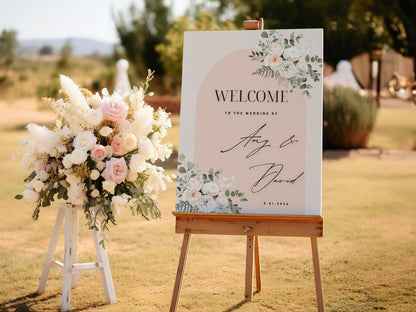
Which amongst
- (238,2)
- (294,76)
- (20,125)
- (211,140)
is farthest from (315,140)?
(238,2)

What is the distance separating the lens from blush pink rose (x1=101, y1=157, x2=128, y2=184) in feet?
10.4

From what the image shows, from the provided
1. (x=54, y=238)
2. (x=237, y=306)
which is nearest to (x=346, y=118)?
(x=237, y=306)

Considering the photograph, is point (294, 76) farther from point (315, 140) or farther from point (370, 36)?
point (370, 36)

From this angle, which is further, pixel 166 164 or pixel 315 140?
pixel 166 164

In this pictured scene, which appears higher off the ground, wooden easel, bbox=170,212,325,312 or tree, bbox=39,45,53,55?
tree, bbox=39,45,53,55

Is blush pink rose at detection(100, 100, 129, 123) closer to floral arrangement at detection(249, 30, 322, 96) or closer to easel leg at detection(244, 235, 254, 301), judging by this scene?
floral arrangement at detection(249, 30, 322, 96)

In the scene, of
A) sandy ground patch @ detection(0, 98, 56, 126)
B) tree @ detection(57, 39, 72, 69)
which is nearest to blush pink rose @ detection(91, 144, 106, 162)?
sandy ground patch @ detection(0, 98, 56, 126)

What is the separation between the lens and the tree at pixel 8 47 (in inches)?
1145

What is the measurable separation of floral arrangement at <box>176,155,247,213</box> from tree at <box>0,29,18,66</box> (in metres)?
27.9

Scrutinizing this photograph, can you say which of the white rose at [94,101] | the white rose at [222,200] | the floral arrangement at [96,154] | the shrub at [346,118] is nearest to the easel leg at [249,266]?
the white rose at [222,200]

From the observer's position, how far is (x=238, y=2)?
69.7 feet

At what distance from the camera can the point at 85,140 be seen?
10.6ft

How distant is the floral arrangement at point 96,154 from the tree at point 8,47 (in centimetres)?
2749

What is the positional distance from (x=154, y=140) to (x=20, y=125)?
1269cm
